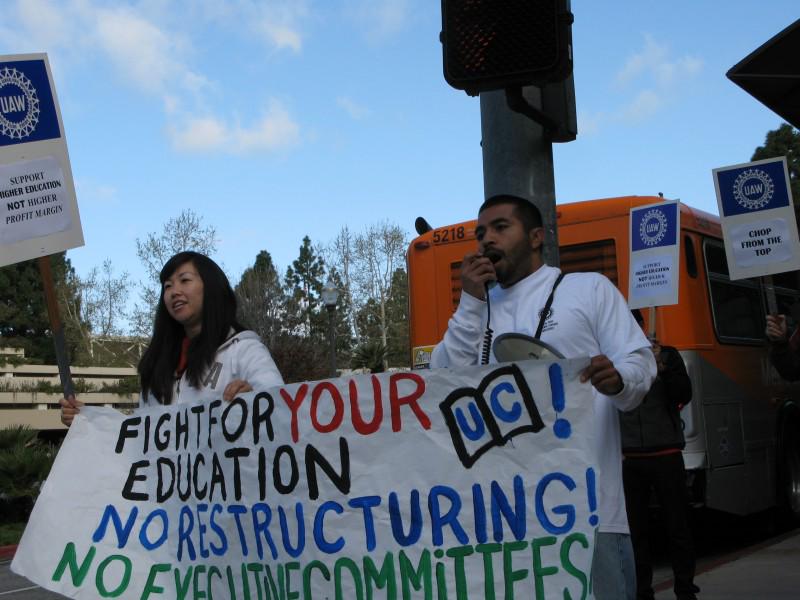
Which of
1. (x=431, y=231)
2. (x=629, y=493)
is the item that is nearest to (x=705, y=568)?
(x=629, y=493)

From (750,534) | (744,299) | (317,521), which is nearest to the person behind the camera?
(317,521)

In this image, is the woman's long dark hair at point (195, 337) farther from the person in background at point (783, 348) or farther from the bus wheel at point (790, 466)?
the bus wheel at point (790, 466)

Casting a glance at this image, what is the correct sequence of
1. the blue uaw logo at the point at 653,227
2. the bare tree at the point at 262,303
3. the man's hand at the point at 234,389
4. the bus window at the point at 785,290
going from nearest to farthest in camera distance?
the man's hand at the point at 234,389 → the blue uaw logo at the point at 653,227 → the bus window at the point at 785,290 → the bare tree at the point at 262,303

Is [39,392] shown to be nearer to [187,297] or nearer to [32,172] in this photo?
[32,172]

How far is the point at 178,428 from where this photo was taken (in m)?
4.21

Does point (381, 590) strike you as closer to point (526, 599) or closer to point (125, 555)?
point (526, 599)

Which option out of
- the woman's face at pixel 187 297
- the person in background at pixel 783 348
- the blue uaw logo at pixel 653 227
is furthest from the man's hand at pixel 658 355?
the woman's face at pixel 187 297

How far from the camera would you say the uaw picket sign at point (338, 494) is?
321 cm

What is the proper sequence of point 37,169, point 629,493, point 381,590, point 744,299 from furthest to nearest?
point 744,299, point 629,493, point 37,169, point 381,590

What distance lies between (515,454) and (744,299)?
8177 millimetres

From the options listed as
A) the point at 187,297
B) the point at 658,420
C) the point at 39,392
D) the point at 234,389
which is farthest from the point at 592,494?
the point at 39,392

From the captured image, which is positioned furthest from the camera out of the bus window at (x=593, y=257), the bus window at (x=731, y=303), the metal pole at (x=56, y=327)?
the bus window at (x=731, y=303)

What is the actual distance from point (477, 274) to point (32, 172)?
2.40m

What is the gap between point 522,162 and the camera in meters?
4.82
